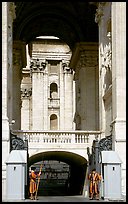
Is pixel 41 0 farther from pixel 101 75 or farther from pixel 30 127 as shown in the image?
pixel 30 127

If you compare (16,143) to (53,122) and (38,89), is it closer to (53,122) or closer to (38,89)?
(38,89)

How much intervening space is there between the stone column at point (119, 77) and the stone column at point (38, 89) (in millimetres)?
31936

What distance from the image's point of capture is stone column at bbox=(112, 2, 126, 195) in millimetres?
25156

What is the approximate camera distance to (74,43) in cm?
4181

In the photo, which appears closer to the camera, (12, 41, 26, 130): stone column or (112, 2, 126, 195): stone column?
(112, 2, 126, 195): stone column

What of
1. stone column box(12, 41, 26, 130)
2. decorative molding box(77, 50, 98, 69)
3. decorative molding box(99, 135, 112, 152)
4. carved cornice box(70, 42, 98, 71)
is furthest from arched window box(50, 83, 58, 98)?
decorative molding box(99, 135, 112, 152)

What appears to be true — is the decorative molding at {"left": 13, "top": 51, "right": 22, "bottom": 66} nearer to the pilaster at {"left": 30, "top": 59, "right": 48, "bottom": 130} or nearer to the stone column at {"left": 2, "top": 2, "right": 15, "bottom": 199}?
the stone column at {"left": 2, "top": 2, "right": 15, "bottom": 199}

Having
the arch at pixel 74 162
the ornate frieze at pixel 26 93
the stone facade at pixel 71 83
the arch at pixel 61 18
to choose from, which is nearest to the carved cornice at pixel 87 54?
the stone facade at pixel 71 83

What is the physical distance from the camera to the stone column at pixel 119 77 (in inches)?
990

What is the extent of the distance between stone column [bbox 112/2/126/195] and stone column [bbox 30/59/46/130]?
31.9m

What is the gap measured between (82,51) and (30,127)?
870 inches

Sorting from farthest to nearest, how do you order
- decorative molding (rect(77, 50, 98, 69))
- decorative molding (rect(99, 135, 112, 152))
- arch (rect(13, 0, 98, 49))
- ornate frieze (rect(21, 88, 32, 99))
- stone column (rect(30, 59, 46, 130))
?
ornate frieze (rect(21, 88, 32, 99)), stone column (rect(30, 59, 46, 130)), arch (rect(13, 0, 98, 49)), decorative molding (rect(77, 50, 98, 69)), decorative molding (rect(99, 135, 112, 152))

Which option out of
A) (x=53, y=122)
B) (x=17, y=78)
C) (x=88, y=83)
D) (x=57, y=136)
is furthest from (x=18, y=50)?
(x=53, y=122)

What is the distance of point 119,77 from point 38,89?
33396 millimetres
